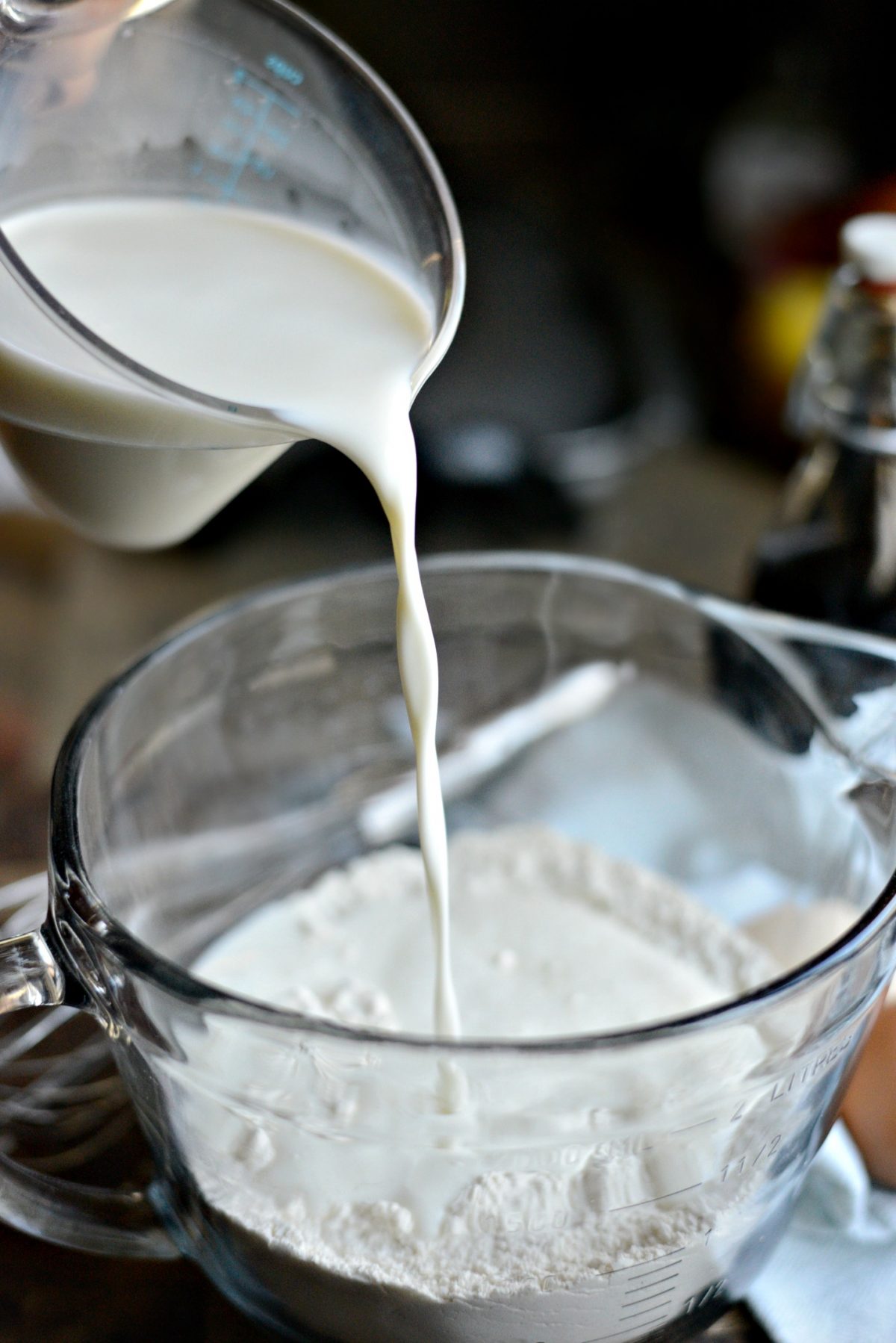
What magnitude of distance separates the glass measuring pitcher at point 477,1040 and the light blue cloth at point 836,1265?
0.09 feet

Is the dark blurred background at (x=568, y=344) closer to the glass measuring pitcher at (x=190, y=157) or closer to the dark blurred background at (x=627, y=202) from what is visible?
the dark blurred background at (x=627, y=202)

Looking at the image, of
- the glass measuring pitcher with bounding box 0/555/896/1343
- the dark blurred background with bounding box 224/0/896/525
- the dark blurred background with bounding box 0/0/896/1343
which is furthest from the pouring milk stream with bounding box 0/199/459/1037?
the dark blurred background with bounding box 224/0/896/525

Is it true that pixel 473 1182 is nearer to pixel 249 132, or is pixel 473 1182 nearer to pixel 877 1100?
pixel 877 1100

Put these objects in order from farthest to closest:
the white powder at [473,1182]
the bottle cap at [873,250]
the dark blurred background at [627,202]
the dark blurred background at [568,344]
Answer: the dark blurred background at [627,202] → the dark blurred background at [568,344] → the bottle cap at [873,250] → the white powder at [473,1182]

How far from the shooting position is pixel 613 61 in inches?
66.5

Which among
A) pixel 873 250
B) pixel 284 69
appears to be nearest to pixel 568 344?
pixel 873 250

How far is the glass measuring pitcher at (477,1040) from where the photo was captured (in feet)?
1.28

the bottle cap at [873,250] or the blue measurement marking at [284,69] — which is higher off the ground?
the blue measurement marking at [284,69]

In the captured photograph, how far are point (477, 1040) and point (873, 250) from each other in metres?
0.44

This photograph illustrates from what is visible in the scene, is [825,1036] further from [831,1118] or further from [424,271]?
[424,271]

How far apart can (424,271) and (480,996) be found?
302mm

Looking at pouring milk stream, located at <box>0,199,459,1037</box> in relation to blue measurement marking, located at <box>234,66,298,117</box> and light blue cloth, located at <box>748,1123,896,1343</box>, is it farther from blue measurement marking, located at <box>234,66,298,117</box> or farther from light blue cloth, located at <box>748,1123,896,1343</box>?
light blue cloth, located at <box>748,1123,896,1343</box>

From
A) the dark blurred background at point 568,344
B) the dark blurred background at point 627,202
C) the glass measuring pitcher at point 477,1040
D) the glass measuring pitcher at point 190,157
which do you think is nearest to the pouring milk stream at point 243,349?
the glass measuring pitcher at point 190,157

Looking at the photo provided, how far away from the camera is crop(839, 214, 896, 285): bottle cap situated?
0.64 metres
